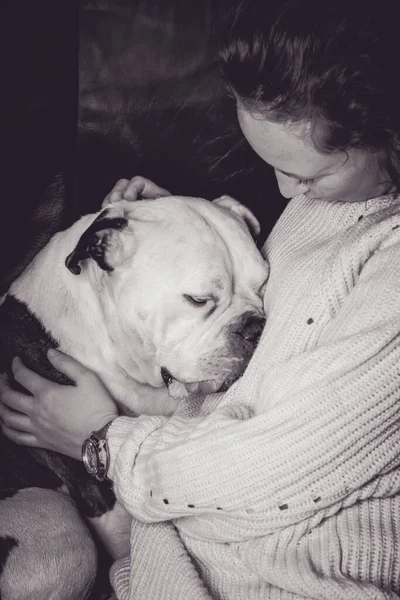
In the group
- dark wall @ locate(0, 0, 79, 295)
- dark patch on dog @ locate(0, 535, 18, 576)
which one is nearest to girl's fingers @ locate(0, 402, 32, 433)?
dark patch on dog @ locate(0, 535, 18, 576)

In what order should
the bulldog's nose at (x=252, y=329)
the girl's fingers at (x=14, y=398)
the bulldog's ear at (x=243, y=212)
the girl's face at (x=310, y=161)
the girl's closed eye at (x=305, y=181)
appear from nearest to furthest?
1. the girl's face at (x=310, y=161)
2. the girl's closed eye at (x=305, y=181)
3. the bulldog's nose at (x=252, y=329)
4. the girl's fingers at (x=14, y=398)
5. the bulldog's ear at (x=243, y=212)

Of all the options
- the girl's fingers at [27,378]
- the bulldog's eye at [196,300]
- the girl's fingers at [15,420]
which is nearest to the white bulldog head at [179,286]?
the bulldog's eye at [196,300]

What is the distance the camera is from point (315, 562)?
1.01m

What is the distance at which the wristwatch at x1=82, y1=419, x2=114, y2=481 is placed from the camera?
1.27 metres

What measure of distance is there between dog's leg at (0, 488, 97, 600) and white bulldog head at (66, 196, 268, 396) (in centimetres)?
43

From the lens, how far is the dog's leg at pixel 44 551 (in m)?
1.30

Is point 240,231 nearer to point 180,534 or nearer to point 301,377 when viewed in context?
point 301,377

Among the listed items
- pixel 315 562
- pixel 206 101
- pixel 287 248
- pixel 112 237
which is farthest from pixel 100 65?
pixel 315 562

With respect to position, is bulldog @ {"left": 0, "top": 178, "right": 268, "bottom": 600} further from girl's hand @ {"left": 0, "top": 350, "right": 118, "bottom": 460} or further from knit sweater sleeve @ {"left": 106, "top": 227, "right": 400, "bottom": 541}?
knit sweater sleeve @ {"left": 106, "top": 227, "right": 400, "bottom": 541}

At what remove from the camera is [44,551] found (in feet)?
4.42

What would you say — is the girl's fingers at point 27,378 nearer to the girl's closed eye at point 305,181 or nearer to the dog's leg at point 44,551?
the dog's leg at point 44,551

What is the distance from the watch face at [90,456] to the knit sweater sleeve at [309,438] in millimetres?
217

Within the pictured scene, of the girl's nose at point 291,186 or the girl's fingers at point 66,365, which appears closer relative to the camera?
the girl's nose at point 291,186

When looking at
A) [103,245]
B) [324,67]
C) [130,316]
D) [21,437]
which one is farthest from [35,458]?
[324,67]
